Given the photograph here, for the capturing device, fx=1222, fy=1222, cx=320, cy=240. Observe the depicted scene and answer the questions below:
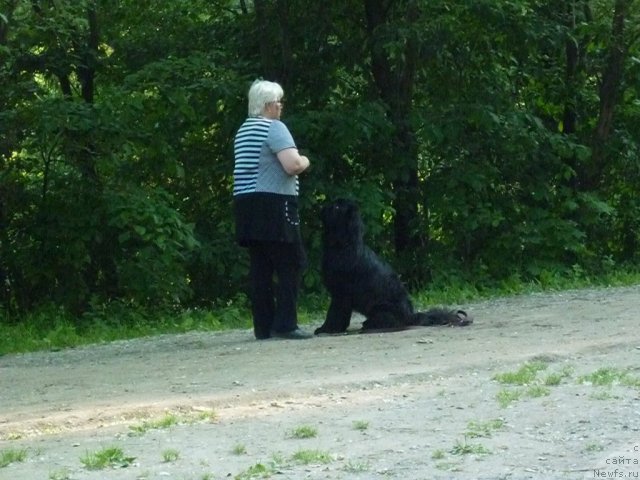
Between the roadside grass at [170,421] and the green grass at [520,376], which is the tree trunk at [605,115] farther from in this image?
the roadside grass at [170,421]

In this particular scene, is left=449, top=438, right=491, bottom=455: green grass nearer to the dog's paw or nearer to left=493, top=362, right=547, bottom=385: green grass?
left=493, top=362, right=547, bottom=385: green grass

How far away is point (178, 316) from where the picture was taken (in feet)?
48.3

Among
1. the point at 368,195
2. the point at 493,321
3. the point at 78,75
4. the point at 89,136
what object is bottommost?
the point at 493,321

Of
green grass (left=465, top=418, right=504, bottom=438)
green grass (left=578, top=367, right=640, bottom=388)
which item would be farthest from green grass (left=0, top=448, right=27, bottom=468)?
green grass (left=578, top=367, right=640, bottom=388)

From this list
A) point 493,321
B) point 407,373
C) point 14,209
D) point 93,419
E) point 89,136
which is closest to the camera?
point 93,419

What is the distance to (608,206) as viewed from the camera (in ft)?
60.8

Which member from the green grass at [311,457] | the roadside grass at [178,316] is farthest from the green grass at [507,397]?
the roadside grass at [178,316]

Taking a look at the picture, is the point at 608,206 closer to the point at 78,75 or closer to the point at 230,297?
the point at 230,297

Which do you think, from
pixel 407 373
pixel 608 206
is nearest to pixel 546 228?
pixel 608 206

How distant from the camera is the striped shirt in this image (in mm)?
9961

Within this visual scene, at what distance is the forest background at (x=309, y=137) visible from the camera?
15.6 m

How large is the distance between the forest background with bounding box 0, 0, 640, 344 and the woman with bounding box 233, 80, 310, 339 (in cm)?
475

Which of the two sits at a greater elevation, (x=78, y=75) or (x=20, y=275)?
(x=78, y=75)

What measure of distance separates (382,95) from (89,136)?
4.55 m
